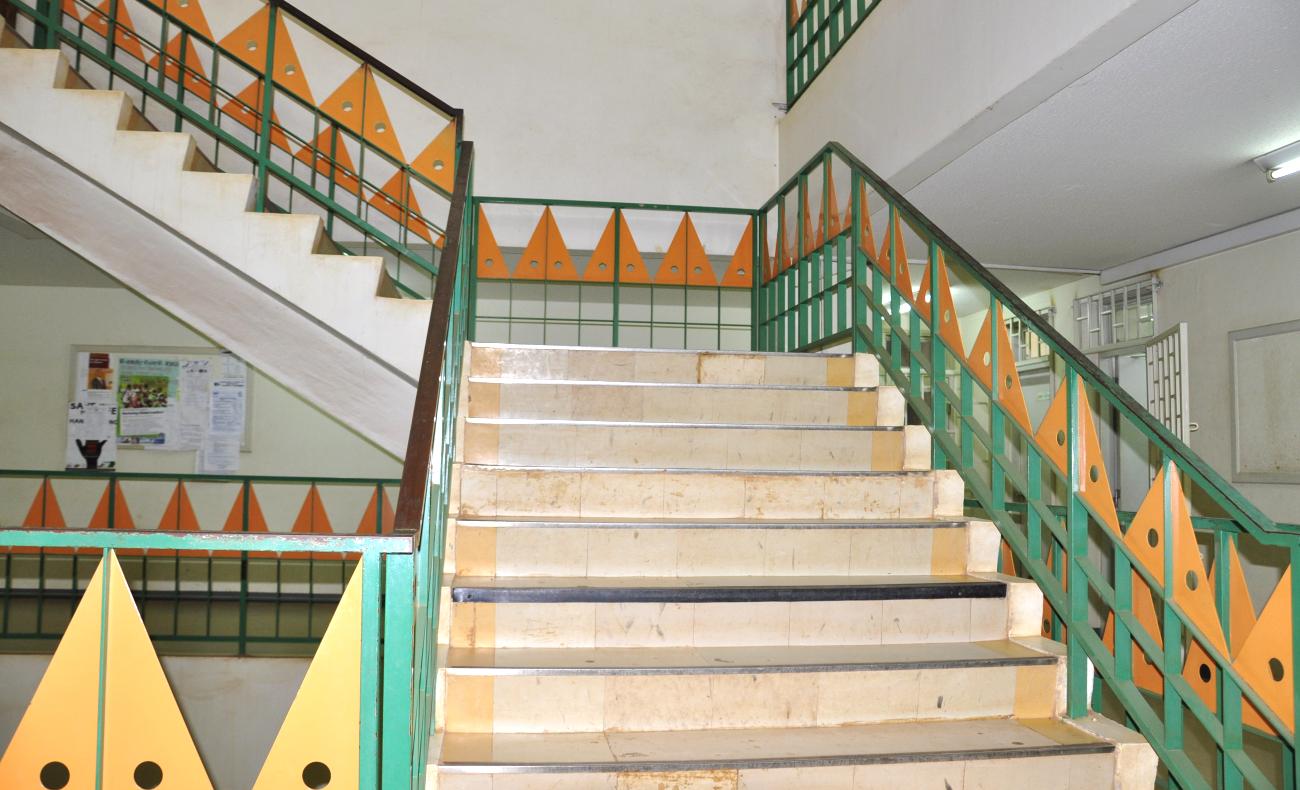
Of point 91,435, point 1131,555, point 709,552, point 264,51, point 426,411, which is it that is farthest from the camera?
point 91,435

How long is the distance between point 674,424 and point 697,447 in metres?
0.12

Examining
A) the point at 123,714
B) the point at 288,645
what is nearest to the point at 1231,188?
the point at 123,714

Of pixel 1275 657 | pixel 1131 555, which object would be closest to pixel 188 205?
pixel 1131 555

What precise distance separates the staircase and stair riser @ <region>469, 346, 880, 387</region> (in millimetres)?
142

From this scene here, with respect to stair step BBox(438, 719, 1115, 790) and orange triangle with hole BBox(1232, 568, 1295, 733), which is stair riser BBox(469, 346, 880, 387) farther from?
orange triangle with hole BBox(1232, 568, 1295, 733)

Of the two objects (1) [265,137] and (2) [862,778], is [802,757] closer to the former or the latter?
(2) [862,778]

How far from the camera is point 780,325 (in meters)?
5.01

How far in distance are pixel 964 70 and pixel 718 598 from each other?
→ 8.47ft

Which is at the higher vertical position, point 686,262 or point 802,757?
point 686,262

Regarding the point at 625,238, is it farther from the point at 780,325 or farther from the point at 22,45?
the point at 22,45

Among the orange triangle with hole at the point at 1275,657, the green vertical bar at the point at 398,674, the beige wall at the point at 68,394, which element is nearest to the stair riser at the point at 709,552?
the orange triangle with hole at the point at 1275,657

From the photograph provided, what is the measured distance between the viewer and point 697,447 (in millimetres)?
3258

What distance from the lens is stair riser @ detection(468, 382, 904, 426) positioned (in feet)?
11.1

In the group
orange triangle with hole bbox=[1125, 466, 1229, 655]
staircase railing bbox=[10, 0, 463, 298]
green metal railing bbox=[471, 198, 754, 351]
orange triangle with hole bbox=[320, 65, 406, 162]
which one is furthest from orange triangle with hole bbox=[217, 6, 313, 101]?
orange triangle with hole bbox=[1125, 466, 1229, 655]
